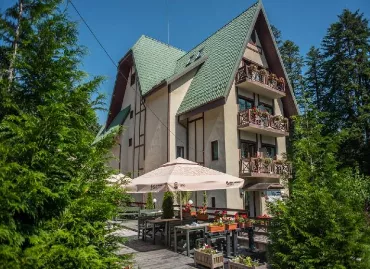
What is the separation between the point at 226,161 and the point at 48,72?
12796mm

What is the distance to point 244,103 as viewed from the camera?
60.6 feet

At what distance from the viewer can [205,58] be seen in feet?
63.7

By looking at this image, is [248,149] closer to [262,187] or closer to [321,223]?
[262,187]

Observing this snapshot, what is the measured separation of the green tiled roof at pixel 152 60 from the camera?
20.0 meters

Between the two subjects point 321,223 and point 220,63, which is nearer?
point 321,223

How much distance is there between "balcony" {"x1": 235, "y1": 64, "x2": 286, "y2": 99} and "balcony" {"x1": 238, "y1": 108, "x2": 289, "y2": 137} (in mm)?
1796

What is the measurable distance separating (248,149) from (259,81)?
4.51 meters

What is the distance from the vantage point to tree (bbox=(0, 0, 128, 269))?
3143 millimetres

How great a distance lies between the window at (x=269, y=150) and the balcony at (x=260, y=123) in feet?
3.07

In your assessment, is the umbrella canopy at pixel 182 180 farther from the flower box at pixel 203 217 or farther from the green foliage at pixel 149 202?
the green foliage at pixel 149 202

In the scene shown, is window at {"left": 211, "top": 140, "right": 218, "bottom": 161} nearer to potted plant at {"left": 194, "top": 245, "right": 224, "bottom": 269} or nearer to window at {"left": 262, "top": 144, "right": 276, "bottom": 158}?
window at {"left": 262, "top": 144, "right": 276, "bottom": 158}

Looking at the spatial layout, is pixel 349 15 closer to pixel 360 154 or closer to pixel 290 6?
pixel 360 154

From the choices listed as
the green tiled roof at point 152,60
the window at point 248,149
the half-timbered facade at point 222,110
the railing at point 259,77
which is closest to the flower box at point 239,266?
the half-timbered facade at point 222,110

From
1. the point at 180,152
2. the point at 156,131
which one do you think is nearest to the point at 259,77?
the point at 180,152
